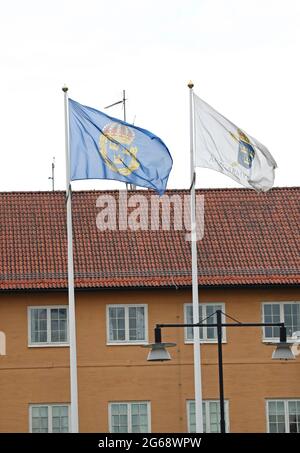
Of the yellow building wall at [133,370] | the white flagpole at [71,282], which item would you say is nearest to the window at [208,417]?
the yellow building wall at [133,370]

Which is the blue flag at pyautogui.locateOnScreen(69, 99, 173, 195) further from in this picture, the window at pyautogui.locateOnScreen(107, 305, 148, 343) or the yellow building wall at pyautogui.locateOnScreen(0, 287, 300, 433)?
the window at pyautogui.locateOnScreen(107, 305, 148, 343)

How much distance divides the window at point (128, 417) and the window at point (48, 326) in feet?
8.48

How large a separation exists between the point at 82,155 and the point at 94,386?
9.41 metres

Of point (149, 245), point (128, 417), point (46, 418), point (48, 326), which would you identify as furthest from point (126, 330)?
point (46, 418)

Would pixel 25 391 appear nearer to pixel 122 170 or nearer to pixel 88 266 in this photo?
pixel 88 266

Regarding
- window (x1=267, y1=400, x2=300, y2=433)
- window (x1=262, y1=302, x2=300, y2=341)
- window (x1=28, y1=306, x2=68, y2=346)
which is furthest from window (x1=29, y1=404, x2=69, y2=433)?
window (x1=262, y1=302, x2=300, y2=341)

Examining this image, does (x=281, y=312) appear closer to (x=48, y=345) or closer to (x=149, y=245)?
(x=149, y=245)

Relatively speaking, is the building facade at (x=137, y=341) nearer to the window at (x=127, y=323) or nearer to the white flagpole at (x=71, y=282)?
the window at (x=127, y=323)

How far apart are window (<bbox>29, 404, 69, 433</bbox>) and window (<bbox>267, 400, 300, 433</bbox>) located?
6276 mm

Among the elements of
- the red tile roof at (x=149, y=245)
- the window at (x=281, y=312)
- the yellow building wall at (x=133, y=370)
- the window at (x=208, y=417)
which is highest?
the red tile roof at (x=149, y=245)

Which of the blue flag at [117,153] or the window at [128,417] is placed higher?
the blue flag at [117,153]

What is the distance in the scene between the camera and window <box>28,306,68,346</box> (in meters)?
41.9

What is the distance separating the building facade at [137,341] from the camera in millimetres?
41594
